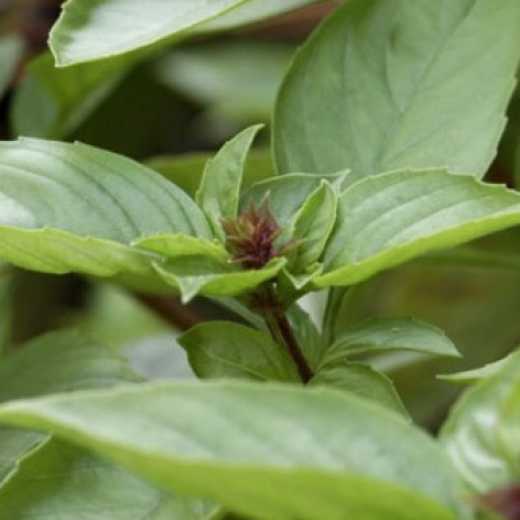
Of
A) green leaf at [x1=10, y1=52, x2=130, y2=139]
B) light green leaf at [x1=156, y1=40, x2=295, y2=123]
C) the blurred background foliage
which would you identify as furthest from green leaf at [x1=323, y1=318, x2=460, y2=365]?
light green leaf at [x1=156, y1=40, x2=295, y2=123]

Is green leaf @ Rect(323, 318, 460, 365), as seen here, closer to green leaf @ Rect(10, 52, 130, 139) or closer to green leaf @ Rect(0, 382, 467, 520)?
green leaf @ Rect(0, 382, 467, 520)

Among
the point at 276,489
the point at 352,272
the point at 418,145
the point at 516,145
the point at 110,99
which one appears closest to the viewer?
the point at 276,489

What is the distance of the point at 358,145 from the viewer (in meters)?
0.67

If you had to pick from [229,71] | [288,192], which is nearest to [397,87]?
[288,192]

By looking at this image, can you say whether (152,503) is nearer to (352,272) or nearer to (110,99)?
(352,272)

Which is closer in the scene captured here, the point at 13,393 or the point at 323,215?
the point at 323,215

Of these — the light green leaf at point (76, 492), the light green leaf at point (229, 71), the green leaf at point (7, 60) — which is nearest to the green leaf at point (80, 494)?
the light green leaf at point (76, 492)

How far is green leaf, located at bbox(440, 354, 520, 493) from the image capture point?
44cm

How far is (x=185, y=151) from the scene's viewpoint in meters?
1.43

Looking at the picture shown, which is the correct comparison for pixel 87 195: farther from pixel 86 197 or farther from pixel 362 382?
pixel 362 382

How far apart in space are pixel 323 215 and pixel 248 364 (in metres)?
0.07

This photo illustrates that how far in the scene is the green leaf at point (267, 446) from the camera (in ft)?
1.28

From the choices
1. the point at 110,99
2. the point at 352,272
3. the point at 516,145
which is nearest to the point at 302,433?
the point at 352,272

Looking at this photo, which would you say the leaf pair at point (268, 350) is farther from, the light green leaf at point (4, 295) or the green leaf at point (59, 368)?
the light green leaf at point (4, 295)
